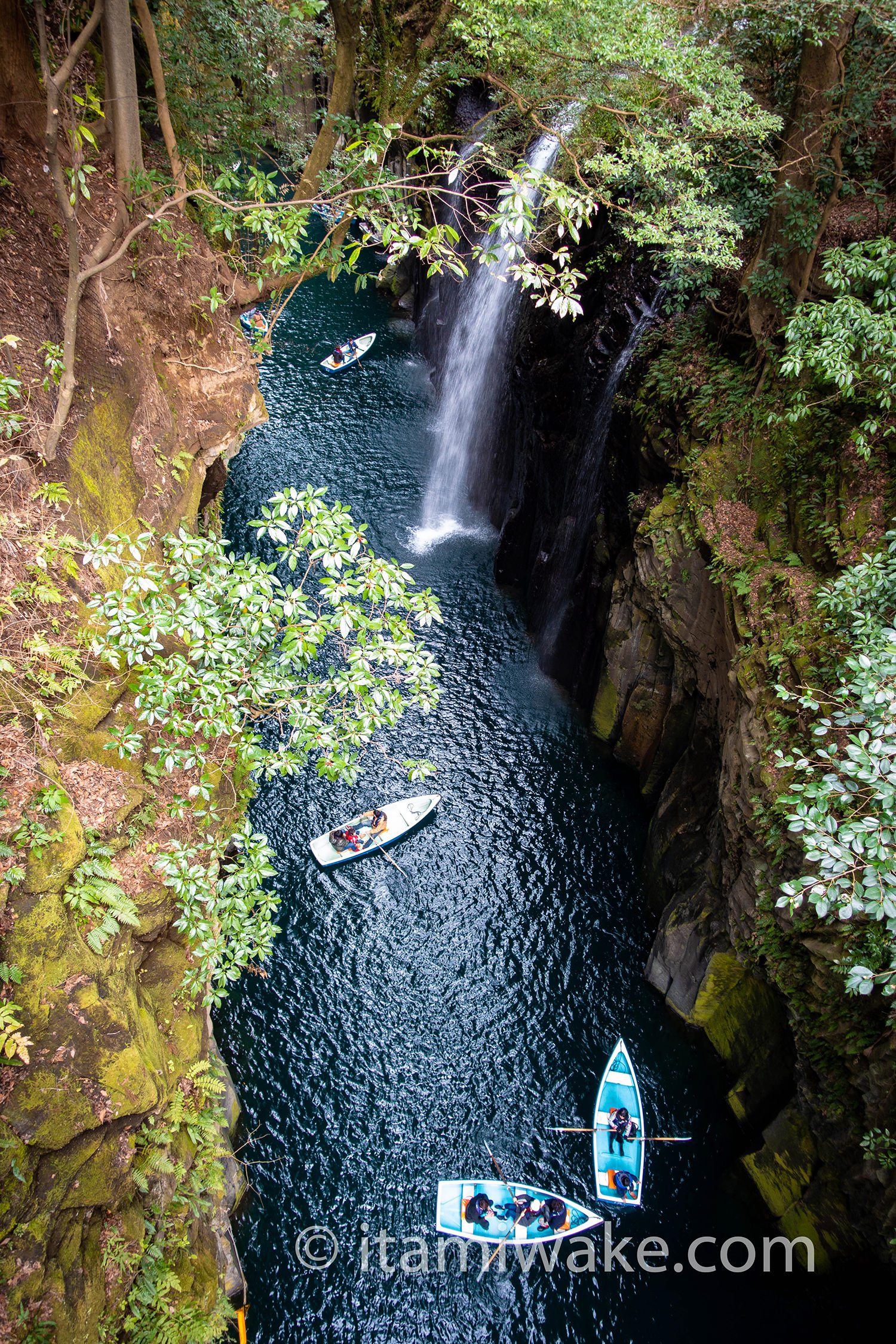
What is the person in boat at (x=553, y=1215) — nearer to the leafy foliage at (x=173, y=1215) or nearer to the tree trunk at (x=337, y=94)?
the leafy foliage at (x=173, y=1215)

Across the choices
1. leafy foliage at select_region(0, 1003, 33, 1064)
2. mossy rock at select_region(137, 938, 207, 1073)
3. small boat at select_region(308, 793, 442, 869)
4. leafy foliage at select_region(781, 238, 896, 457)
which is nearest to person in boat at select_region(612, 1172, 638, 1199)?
mossy rock at select_region(137, 938, 207, 1073)

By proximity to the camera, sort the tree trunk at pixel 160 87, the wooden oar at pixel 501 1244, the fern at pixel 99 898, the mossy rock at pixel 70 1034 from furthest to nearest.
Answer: the wooden oar at pixel 501 1244 → the tree trunk at pixel 160 87 → the fern at pixel 99 898 → the mossy rock at pixel 70 1034

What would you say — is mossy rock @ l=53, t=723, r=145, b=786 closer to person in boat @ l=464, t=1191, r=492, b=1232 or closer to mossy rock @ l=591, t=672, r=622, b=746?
person in boat @ l=464, t=1191, r=492, b=1232

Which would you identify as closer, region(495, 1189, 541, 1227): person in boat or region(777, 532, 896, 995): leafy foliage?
region(777, 532, 896, 995): leafy foliage

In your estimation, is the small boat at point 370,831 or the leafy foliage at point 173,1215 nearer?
the leafy foliage at point 173,1215

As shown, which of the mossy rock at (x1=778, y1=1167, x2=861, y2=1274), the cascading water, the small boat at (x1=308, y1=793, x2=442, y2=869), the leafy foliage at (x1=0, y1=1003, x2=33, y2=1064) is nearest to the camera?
the leafy foliage at (x1=0, y1=1003, x2=33, y2=1064)

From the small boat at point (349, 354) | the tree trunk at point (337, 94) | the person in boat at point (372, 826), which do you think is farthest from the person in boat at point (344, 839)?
the small boat at point (349, 354)

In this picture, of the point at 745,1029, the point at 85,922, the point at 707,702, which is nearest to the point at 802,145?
the point at 707,702

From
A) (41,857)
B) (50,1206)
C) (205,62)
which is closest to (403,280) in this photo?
(205,62)

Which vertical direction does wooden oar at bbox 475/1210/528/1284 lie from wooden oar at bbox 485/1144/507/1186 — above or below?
below
